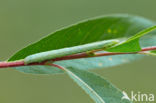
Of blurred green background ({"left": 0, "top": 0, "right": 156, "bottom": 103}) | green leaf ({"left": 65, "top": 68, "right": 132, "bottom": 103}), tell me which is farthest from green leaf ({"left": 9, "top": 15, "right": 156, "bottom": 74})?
blurred green background ({"left": 0, "top": 0, "right": 156, "bottom": 103})

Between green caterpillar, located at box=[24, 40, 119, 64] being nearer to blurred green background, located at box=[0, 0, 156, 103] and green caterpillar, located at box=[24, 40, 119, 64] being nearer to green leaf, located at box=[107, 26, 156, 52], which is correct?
green leaf, located at box=[107, 26, 156, 52]

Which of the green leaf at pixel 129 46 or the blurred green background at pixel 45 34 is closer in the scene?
the green leaf at pixel 129 46

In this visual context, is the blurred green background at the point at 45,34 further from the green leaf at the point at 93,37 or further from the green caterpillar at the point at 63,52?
the green caterpillar at the point at 63,52

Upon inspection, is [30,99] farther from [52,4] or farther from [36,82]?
[52,4]

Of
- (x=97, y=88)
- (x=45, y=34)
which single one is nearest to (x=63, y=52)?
(x=97, y=88)

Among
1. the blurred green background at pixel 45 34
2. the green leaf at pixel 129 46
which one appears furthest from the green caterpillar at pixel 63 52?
the blurred green background at pixel 45 34

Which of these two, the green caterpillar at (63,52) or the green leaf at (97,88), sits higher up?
the green caterpillar at (63,52)
